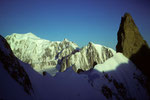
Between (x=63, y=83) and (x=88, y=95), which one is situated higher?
(x=63, y=83)

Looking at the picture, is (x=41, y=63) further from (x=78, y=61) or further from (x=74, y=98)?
(x=74, y=98)

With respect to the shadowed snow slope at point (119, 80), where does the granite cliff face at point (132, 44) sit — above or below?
above

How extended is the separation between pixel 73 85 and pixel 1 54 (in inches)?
619

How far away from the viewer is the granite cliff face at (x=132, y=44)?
37.0 meters

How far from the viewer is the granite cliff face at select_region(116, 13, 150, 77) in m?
37.0

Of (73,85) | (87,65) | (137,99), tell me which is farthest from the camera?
(87,65)

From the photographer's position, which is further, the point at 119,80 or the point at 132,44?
the point at 132,44

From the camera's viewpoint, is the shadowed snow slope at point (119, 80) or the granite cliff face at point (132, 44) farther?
the granite cliff face at point (132, 44)

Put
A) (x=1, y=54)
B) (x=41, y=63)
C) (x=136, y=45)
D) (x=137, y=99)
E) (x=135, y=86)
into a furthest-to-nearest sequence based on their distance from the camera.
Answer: (x=41, y=63)
(x=136, y=45)
(x=135, y=86)
(x=137, y=99)
(x=1, y=54)

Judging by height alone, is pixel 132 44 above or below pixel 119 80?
above

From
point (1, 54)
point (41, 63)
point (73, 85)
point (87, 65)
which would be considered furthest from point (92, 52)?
point (1, 54)

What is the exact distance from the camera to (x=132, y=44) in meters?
39.4

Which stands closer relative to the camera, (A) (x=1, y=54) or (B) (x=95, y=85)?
(A) (x=1, y=54)

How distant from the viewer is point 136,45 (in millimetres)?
39312
